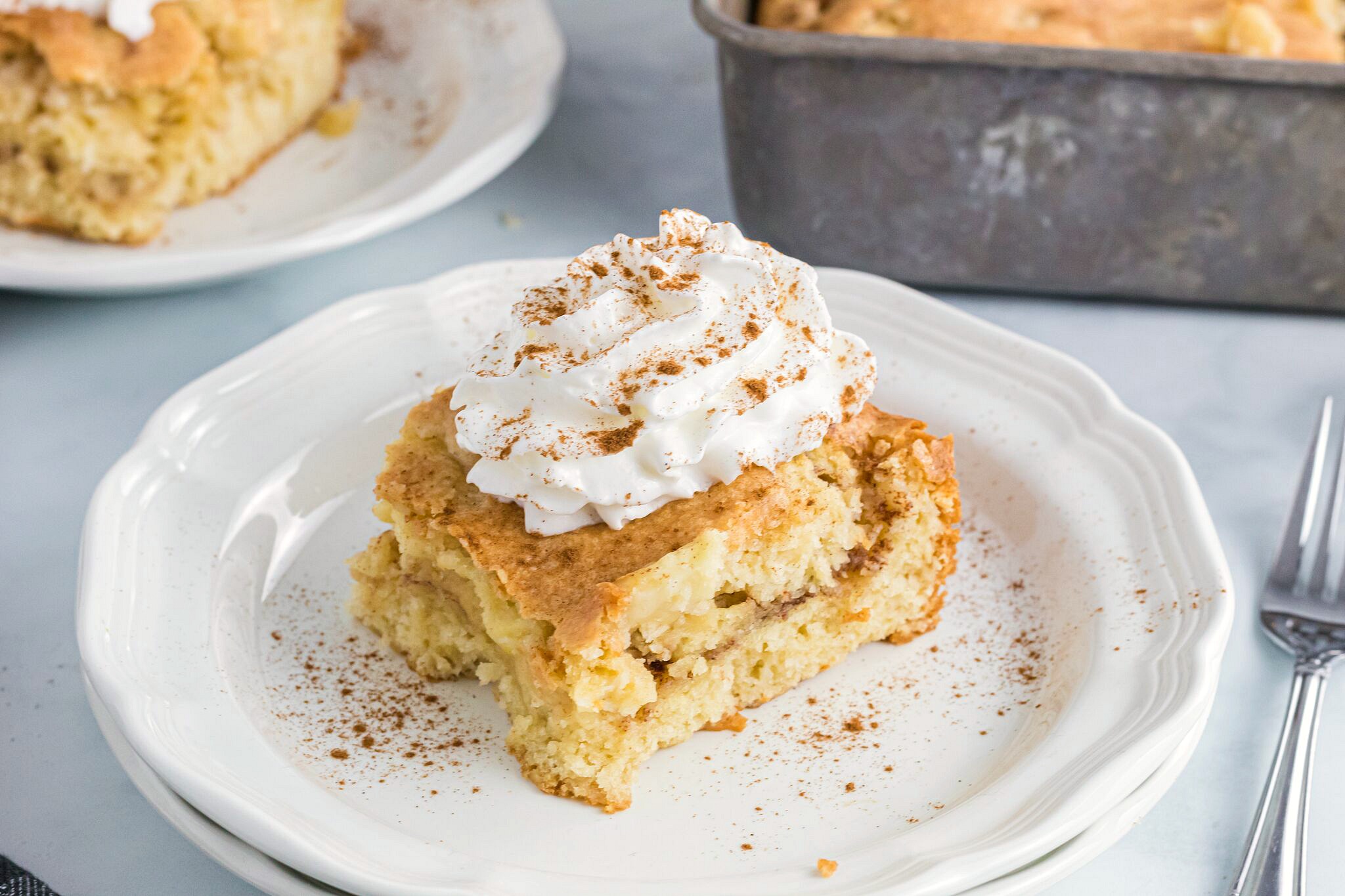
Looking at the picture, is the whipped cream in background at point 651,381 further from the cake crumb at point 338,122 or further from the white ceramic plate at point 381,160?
the cake crumb at point 338,122

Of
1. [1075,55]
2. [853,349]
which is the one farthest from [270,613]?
[1075,55]

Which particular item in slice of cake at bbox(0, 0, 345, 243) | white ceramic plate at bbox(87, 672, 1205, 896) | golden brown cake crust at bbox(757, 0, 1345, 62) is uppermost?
golden brown cake crust at bbox(757, 0, 1345, 62)

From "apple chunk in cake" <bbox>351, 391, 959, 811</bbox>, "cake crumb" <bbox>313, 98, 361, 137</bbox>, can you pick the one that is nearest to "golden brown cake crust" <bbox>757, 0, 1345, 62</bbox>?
"apple chunk in cake" <bbox>351, 391, 959, 811</bbox>

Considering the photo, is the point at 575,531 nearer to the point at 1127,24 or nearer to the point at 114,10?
the point at 1127,24

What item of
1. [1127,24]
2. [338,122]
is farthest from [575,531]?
[338,122]

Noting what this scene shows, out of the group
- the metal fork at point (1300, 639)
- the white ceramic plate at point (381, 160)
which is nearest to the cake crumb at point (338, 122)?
the white ceramic plate at point (381, 160)

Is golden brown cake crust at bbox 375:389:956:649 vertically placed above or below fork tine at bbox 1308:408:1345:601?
above

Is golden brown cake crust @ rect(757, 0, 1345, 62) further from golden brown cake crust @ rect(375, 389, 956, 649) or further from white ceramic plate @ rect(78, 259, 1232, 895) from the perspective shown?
golden brown cake crust @ rect(375, 389, 956, 649)
